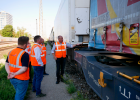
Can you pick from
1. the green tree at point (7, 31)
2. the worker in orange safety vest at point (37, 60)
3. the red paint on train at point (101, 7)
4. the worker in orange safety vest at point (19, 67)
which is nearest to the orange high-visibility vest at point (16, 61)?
the worker in orange safety vest at point (19, 67)

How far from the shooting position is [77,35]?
251 inches

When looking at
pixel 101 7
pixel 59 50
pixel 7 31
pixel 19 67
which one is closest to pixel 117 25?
pixel 101 7

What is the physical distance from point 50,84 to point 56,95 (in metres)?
1.12

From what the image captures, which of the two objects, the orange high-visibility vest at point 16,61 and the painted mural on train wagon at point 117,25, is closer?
the painted mural on train wagon at point 117,25

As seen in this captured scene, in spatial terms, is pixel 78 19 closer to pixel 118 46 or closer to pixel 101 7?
pixel 101 7

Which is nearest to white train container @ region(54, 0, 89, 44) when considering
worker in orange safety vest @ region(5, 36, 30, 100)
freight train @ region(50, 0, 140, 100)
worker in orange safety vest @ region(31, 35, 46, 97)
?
freight train @ region(50, 0, 140, 100)

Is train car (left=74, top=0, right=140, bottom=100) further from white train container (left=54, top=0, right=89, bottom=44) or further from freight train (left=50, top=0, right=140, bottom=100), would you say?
white train container (left=54, top=0, right=89, bottom=44)

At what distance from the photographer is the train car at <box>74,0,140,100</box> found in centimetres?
196

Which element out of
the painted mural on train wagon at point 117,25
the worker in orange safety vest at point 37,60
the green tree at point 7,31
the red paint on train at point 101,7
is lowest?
the worker in orange safety vest at point 37,60

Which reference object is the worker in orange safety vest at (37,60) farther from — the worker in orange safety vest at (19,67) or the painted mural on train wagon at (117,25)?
the painted mural on train wagon at (117,25)

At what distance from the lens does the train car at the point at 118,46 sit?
1960mm

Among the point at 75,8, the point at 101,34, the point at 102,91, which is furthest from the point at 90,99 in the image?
the point at 75,8

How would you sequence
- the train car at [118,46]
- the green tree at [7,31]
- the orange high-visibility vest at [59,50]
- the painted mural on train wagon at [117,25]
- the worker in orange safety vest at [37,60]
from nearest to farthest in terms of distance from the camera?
the train car at [118,46], the painted mural on train wagon at [117,25], the worker in orange safety vest at [37,60], the orange high-visibility vest at [59,50], the green tree at [7,31]

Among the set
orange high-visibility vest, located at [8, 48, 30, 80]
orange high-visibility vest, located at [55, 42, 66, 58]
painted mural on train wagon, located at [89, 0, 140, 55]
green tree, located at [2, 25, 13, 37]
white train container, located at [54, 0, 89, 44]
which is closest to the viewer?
painted mural on train wagon, located at [89, 0, 140, 55]
